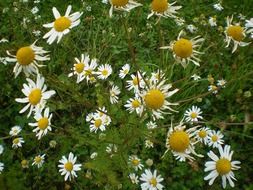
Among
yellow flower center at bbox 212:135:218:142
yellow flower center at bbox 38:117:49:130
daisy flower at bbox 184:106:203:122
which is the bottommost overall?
yellow flower center at bbox 212:135:218:142

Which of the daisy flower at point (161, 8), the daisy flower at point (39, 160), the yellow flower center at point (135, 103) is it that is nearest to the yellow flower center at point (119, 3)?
the daisy flower at point (161, 8)

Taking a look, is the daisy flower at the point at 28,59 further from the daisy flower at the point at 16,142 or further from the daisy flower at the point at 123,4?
the daisy flower at the point at 16,142

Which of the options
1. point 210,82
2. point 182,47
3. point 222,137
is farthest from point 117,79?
point 182,47

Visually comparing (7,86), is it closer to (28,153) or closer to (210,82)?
(28,153)

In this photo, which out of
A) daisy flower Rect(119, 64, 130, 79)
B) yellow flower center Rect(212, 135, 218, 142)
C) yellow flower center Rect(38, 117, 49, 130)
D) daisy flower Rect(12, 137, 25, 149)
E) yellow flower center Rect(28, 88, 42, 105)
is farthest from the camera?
daisy flower Rect(119, 64, 130, 79)

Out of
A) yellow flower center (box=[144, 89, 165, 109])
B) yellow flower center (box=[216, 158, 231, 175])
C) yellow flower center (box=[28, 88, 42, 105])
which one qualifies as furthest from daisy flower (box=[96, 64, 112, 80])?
yellow flower center (box=[216, 158, 231, 175])

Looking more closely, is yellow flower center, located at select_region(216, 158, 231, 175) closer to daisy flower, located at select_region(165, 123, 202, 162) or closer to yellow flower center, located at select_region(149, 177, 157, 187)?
daisy flower, located at select_region(165, 123, 202, 162)
